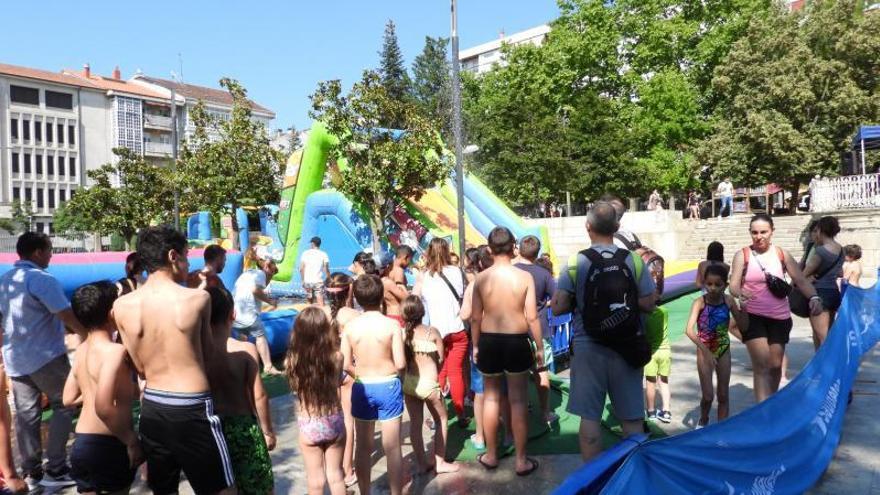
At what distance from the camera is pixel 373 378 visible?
4.20 metres

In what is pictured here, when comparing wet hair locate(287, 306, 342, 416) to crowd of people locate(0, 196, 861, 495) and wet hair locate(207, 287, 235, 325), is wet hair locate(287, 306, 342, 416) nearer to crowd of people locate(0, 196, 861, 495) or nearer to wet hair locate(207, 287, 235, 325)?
crowd of people locate(0, 196, 861, 495)

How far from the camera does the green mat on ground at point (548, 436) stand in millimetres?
5430

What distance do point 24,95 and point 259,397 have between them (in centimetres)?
6815

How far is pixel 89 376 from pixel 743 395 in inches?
242

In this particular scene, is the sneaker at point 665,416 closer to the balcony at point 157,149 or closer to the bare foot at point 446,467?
the bare foot at point 446,467

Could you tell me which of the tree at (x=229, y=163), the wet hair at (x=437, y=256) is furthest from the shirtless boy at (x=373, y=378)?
the tree at (x=229, y=163)

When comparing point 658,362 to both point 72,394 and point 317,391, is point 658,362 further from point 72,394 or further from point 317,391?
point 72,394

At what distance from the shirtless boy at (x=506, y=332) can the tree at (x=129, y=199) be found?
2670 centimetres

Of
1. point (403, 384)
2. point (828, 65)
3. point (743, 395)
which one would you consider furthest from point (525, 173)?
point (403, 384)

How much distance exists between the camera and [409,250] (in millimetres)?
6648

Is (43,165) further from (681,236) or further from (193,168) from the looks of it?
(681,236)

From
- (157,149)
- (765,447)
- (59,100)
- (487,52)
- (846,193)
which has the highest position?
(487,52)

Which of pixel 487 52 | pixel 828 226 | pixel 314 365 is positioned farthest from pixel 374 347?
pixel 487 52

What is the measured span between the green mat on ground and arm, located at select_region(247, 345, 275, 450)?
80.4 inches
